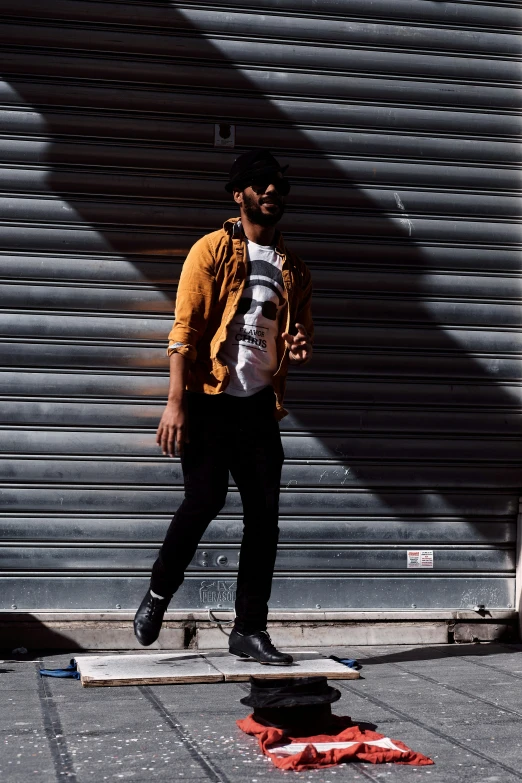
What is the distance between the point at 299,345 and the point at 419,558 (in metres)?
1.95

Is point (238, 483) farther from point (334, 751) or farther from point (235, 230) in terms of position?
point (334, 751)

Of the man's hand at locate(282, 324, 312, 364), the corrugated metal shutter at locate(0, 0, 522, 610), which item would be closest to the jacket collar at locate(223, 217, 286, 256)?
the man's hand at locate(282, 324, 312, 364)

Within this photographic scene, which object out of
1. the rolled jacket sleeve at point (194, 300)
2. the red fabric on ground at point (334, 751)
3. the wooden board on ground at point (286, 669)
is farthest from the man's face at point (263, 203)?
the red fabric on ground at point (334, 751)

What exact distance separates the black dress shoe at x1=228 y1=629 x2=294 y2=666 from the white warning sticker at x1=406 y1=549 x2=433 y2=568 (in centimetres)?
144

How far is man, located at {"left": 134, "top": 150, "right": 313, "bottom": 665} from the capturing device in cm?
500

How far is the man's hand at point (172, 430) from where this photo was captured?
485 centimetres

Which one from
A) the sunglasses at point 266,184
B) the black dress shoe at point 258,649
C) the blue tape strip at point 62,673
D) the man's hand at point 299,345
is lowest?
the blue tape strip at point 62,673

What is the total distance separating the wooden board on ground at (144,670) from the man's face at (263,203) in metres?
2.18

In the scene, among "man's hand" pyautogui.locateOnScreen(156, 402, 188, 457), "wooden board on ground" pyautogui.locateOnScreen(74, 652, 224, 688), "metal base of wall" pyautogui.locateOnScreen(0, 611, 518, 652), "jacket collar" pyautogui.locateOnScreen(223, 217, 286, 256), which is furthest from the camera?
"metal base of wall" pyautogui.locateOnScreen(0, 611, 518, 652)

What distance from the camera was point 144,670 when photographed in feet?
16.2

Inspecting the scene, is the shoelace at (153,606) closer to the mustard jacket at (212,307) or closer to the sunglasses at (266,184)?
the mustard jacket at (212,307)

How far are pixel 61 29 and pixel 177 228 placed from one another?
4.27 feet

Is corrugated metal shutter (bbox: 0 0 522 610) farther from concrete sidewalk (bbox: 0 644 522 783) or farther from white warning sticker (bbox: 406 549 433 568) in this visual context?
concrete sidewalk (bbox: 0 644 522 783)

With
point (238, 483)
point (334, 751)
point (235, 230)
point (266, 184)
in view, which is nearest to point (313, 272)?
point (235, 230)
